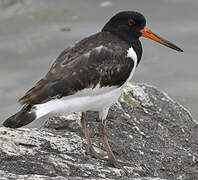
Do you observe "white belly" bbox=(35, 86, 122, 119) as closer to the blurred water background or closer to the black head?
the black head

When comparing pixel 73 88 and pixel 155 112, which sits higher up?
pixel 73 88

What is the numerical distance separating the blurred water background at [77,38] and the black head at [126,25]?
441cm

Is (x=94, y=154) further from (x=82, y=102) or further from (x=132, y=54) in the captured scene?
(x=132, y=54)

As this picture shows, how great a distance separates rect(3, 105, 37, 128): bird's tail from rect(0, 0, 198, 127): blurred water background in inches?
199

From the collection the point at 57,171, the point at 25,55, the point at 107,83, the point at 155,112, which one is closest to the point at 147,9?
the point at 25,55

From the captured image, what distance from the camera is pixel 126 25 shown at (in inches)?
253

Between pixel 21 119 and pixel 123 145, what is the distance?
1.44 metres

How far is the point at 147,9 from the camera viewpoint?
41.5ft

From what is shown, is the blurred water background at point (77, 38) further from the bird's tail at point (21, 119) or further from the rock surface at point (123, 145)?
the bird's tail at point (21, 119)

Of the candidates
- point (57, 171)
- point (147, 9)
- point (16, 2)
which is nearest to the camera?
point (57, 171)

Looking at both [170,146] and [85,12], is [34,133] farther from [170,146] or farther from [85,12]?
[85,12]

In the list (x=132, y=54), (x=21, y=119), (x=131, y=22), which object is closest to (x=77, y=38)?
(x=131, y=22)

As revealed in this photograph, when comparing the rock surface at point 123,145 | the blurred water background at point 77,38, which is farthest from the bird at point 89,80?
the blurred water background at point 77,38

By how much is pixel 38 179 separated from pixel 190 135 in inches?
110
